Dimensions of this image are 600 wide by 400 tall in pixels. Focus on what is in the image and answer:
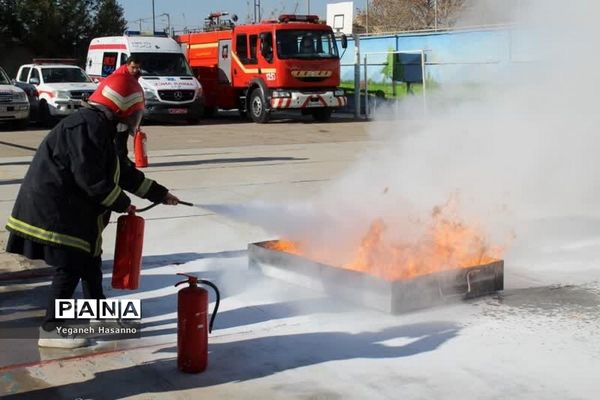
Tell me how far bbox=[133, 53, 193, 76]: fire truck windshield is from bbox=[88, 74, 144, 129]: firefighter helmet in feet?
55.7

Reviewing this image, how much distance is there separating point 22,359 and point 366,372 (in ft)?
6.32

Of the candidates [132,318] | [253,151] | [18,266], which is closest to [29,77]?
[253,151]

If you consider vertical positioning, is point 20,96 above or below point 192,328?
above

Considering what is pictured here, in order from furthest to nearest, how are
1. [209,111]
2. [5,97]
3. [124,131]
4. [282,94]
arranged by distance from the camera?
1. [209,111]
2. [282,94]
3. [5,97]
4. [124,131]

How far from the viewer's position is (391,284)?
15.8 ft

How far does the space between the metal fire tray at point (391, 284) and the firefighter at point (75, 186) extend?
5.62 feet

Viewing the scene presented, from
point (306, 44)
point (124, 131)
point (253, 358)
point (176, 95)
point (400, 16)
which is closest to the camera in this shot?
point (253, 358)

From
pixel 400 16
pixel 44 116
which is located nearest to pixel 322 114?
pixel 400 16

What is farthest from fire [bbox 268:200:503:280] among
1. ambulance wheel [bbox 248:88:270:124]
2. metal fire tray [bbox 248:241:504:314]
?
ambulance wheel [bbox 248:88:270:124]

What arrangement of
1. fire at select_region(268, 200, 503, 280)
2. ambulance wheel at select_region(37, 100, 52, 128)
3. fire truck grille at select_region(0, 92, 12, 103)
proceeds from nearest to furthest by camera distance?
fire at select_region(268, 200, 503, 280) < fire truck grille at select_region(0, 92, 12, 103) < ambulance wheel at select_region(37, 100, 52, 128)

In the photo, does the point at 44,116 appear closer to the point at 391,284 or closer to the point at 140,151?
the point at 140,151

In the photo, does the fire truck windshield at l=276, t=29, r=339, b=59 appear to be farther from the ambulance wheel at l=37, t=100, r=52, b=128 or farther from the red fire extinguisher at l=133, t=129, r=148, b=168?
the red fire extinguisher at l=133, t=129, r=148, b=168

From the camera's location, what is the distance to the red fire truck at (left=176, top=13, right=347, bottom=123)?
20312mm

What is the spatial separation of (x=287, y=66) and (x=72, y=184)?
16497mm
